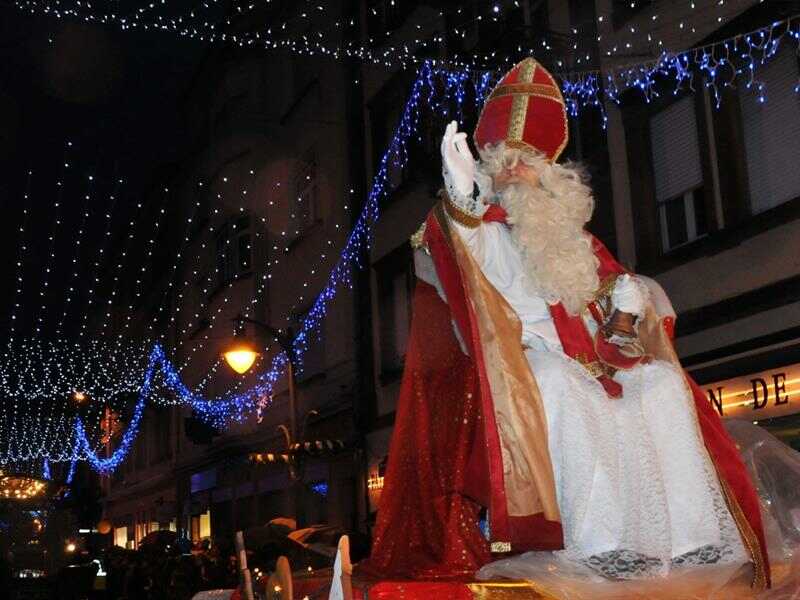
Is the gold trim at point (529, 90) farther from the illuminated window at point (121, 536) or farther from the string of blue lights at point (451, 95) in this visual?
the illuminated window at point (121, 536)

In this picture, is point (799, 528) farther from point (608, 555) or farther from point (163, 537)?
point (163, 537)

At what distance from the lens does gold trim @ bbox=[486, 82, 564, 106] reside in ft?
15.0

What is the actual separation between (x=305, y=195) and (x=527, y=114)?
1705cm

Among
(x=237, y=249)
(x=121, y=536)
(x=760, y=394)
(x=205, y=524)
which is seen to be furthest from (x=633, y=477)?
(x=121, y=536)

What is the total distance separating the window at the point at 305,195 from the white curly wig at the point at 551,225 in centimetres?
1576

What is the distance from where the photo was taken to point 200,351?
29.1m

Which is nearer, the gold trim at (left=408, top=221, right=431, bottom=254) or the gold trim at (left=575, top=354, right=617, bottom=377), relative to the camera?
the gold trim at (left=575, top=354, right=617, bottom=377)

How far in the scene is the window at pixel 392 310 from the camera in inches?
702

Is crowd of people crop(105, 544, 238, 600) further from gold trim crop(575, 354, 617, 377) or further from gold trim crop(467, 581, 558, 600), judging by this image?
gold trim crop(467, 581, 558, 600)

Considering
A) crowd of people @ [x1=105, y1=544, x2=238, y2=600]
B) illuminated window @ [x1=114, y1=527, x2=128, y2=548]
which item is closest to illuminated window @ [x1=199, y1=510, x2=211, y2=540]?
illuminated window @ [x1=114, y1=527, x2=128, y2=548]

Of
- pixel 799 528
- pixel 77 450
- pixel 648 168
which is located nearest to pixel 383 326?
pixel 648 168

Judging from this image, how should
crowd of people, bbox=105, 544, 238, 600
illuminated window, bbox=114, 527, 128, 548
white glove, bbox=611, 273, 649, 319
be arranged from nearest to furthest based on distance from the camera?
white glove, bbox=611, 273, 649, 319
crowd of people, bbox=105, 544, 238, 600
illuminated window, bbox=114, 527, 128, 548

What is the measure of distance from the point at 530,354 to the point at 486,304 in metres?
0.29

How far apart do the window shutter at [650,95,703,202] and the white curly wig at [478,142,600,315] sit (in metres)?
7.49
